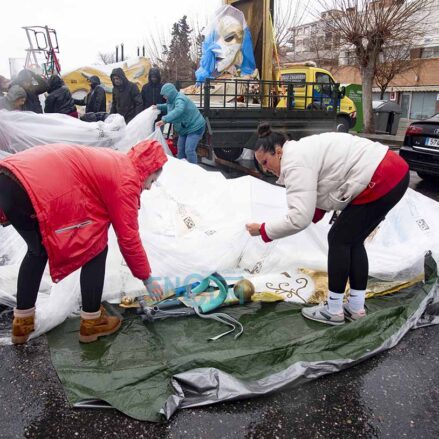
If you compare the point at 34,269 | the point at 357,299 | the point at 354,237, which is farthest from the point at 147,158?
the point at 357,299

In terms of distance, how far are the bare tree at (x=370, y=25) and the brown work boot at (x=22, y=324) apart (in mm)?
15359

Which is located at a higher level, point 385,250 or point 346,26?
point 346,26

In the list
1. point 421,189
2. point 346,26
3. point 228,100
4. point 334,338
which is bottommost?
point 421,189

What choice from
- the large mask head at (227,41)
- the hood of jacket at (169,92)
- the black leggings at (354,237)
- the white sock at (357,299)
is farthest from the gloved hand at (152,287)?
the large mask head at (227,41)

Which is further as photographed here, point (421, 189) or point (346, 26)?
point (346, 26)

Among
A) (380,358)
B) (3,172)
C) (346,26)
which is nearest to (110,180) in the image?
(3,172)

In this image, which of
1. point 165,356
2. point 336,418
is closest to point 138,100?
point 165,356

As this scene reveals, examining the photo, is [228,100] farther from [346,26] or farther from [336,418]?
[346,26]

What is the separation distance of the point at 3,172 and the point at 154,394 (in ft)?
4.11

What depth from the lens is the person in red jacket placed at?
6.71 ft

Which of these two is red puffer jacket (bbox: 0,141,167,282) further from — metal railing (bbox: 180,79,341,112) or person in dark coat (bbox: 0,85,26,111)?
metal railing (bbox: 180,79,341,112)

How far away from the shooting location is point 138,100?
7.29 meters

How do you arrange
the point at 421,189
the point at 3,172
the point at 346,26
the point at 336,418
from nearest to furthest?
the point at 336,418
the point at 3,172
the point at 421,189
the point at 346,26

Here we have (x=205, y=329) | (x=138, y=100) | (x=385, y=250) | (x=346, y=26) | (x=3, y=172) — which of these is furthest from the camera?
(x=346, y=26)
